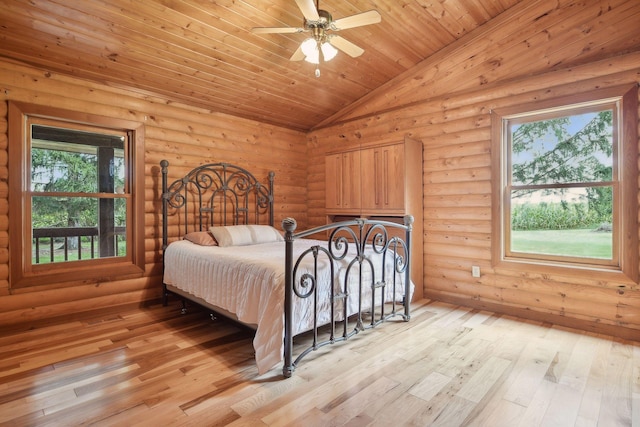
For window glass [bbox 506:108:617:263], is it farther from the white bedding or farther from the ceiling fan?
the ceiling fan

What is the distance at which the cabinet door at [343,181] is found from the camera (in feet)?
14.0

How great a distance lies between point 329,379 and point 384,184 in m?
2.42

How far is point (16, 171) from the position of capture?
9.86 feet

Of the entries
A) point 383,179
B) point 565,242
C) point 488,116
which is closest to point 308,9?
point 383,179

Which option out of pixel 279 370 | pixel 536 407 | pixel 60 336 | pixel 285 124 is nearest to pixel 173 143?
pixel 285 124

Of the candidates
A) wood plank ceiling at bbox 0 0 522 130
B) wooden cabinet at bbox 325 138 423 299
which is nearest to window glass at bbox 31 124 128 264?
wood plank ceiling at bbox 0 0 522 130

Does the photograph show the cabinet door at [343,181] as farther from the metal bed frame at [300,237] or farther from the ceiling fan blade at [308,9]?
the ceiling fan blade at [308,9]

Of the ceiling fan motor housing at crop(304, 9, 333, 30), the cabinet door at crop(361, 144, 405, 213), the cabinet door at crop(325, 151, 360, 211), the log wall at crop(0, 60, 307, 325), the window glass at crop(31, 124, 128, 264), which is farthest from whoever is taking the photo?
the cabinet door at crop(325, 151, 360, 211)

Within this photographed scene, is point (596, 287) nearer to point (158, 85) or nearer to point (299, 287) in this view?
point (299, 287)

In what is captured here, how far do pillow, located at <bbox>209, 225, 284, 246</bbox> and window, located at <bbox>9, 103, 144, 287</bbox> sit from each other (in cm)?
89

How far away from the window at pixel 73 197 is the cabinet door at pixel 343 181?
2.27 meters

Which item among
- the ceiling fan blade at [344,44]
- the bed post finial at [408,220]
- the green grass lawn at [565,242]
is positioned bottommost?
the green grass lawn at [565,242]

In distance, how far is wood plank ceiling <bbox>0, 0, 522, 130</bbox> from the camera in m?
2.67

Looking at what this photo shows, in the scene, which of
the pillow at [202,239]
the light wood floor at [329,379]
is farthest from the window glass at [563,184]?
the pillow at [202,239]
